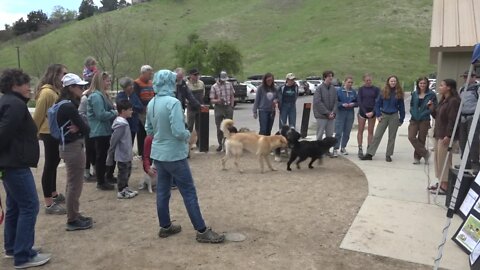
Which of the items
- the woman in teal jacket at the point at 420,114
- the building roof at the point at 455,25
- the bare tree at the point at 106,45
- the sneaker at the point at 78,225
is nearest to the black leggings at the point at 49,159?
the sneaker at the point at 78,225

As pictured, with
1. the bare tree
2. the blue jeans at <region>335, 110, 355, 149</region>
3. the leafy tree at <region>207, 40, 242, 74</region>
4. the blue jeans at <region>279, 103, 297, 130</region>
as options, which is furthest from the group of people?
the leafy tree at <region>207, 40, 242, 74</region>

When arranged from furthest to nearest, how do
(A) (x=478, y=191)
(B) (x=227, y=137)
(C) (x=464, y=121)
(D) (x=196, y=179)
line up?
(B) (x=227, y=137) → (D) (x=196, y=179) → (C) (x=464, y=121) → (A) (x=478, y=191)

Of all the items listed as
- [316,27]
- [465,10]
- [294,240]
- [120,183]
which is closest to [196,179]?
[120,183]

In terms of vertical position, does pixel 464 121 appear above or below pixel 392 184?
above

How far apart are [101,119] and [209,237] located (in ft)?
9.20

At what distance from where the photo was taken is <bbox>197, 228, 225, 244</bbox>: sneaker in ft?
15.0

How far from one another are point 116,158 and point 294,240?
2.94 meters

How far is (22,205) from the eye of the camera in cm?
396

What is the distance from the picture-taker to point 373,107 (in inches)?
355

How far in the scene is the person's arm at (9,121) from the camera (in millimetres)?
3707

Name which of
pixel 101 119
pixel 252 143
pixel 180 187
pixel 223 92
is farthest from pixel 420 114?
pixel 101 119

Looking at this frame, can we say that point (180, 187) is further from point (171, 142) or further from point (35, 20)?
point (35, 20)

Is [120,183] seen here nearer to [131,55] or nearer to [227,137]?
[227,137]

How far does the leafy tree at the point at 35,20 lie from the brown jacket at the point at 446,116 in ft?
383
